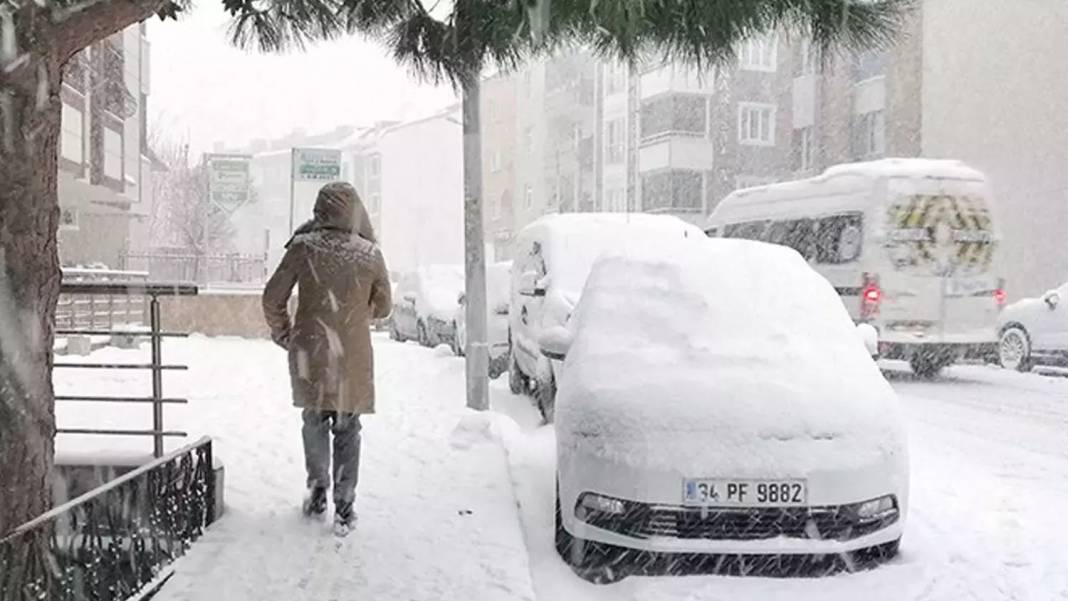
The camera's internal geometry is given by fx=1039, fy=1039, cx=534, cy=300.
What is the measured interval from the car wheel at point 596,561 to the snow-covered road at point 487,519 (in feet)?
0.18

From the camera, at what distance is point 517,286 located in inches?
444

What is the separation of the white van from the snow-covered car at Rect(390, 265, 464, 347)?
694cm

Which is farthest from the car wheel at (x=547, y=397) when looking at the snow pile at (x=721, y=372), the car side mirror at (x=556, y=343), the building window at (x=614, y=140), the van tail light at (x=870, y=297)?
the building window at (x=614, y=140)

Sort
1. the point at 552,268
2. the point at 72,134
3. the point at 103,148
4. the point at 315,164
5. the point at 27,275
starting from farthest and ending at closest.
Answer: the point at 103,148, the point at 72,134, the point at 315,164, the point at 552,268, the point at 27,275

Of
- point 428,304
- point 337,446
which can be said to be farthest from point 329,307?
point 428,304

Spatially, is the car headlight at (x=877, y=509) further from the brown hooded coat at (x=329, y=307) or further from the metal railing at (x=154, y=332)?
the metal railing at (x=154, y=332)

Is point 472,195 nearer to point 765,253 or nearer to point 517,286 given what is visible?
point 517,286

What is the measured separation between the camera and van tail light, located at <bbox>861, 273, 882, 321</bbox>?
14.4 metres

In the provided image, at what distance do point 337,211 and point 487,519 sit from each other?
185cm

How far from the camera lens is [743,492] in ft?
15.5

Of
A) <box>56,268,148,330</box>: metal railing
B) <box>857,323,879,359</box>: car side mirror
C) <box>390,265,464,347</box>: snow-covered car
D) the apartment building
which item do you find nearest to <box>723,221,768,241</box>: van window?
<box>390,265,464,347</box>: snow-covered car

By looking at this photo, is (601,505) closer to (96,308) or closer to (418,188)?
(96,308)

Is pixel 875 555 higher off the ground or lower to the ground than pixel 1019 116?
lower

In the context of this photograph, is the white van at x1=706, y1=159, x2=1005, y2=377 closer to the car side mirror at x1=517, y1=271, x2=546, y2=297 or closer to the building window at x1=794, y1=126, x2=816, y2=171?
the car side mirror at x1=517, y1=271, x2=546, y2=297
